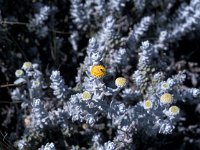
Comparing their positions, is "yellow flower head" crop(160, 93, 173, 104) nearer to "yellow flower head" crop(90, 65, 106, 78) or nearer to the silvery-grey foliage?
the silvery-grey foliage

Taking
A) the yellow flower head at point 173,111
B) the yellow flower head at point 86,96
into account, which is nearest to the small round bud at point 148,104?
the yellow flower head at point 173,111

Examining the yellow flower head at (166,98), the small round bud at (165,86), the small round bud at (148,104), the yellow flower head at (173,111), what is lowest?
the yellow flower head at (173,111)

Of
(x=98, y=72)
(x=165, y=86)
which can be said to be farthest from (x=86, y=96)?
(x=165, y=86)

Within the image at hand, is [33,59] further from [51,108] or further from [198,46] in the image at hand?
[198,46]

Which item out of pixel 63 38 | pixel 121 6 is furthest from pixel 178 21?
pixel 63 38

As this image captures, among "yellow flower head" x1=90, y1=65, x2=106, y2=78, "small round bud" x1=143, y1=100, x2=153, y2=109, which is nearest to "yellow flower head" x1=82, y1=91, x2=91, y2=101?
"yellow flower head" x1=90, y1=65, x2=106, y2=78

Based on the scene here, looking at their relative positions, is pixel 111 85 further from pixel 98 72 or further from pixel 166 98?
pixel 166 98

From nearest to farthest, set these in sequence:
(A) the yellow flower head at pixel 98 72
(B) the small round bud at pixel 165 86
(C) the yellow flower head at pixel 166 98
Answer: (A) the yellow flower head at pixel 98 72 < (C) the yellow flower head at pixel 166 98 < (B) the small round bud at pixel 165 86

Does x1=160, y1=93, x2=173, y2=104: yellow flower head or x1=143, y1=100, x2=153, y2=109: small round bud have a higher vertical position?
x1=143, y1=100, x2=153, y2=109: small round bud

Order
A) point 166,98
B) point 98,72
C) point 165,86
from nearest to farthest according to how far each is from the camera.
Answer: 1. point 98,72
2. point 166,98
3. point 165,86

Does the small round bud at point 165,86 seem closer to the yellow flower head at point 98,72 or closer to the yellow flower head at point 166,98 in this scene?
the yellow flower head at point 166,98

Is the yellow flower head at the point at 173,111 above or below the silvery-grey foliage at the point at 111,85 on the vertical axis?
below
